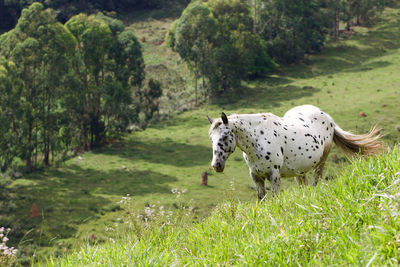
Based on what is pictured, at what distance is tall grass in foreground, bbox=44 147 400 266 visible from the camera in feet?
15.0

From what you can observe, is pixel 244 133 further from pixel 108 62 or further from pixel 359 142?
pixel 108 62

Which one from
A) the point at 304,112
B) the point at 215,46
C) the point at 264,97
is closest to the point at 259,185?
the point at 304,112

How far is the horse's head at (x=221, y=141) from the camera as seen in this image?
795 centimetres

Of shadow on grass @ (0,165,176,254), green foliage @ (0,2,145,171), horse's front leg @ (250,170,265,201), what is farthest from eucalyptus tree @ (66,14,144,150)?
horse's front leg @ (250,170,265,201)

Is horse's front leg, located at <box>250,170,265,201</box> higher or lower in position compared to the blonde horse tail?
lower

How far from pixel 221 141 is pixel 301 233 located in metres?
3.25

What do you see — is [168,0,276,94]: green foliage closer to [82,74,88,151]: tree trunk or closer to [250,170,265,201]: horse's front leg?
[82,74,88,151]: tree trunk

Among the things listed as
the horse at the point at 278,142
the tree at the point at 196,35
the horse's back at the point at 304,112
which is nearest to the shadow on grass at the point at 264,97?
the tree at the point at 196,35

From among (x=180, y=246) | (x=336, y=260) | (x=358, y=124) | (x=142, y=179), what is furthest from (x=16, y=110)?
(x=336, y=260)

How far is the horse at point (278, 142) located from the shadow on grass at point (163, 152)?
30.8 meters

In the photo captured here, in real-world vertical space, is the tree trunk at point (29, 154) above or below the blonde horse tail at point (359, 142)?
below

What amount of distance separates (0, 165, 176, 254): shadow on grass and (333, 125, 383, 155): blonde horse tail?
2055 cm

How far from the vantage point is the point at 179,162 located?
42.4 meters

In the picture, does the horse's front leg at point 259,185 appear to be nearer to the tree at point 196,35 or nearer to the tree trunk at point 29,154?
the tree trunk at point 29,154
